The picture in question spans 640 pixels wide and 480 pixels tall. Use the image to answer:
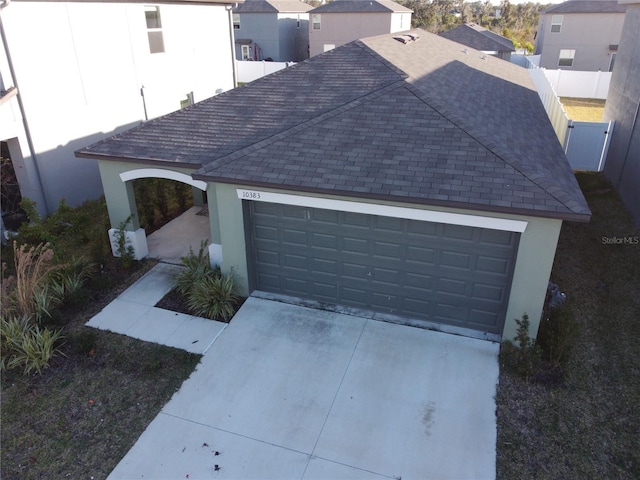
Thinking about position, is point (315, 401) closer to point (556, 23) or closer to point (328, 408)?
point (328, 408)

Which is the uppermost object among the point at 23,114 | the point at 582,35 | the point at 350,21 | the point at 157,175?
the point at 350,21

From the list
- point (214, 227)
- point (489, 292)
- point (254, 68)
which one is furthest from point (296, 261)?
point (254, 68)

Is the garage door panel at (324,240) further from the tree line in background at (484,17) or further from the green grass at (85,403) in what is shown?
the tree line in background at (484,17)

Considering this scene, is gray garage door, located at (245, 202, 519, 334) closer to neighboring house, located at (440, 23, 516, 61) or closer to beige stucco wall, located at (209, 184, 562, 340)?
beige stucco wall, located at (209, 184, 562, 340)

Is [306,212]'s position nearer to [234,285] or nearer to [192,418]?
[234,285]

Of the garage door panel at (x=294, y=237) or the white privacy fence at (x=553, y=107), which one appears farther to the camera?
the white privacy fence at (x=553, y=107)

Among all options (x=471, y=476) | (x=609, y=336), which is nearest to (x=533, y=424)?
(x=471, y=476)

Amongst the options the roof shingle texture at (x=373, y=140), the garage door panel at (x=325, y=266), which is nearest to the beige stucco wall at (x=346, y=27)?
the roof shingle texture at (x=373, y=140)
